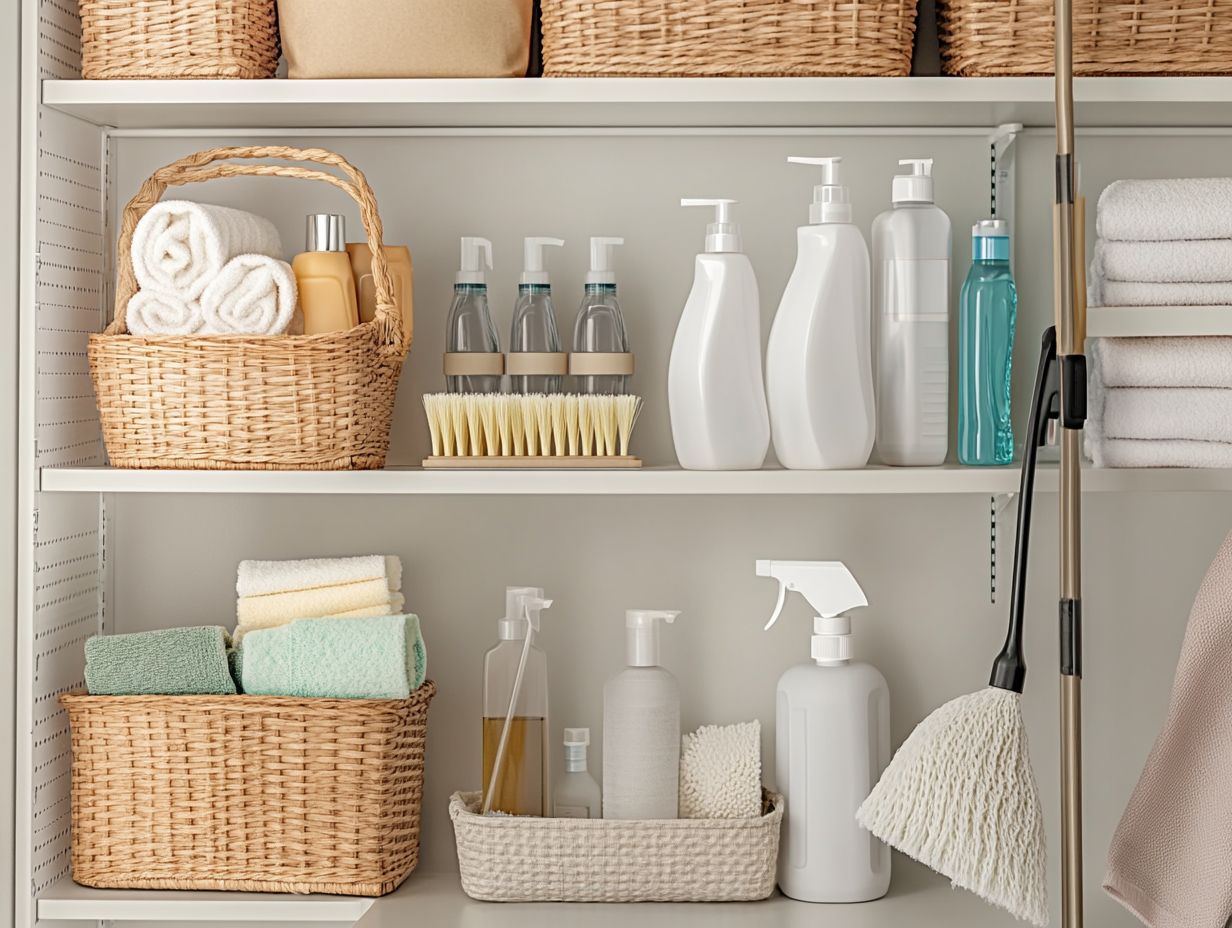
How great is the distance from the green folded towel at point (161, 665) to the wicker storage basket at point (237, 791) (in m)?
0.01

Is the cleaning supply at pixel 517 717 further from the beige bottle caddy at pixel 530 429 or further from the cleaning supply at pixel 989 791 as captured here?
the cleaning supply at pixel 989 791

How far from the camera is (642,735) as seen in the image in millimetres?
1234

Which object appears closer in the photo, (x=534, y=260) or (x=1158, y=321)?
(x=1158, y=321)

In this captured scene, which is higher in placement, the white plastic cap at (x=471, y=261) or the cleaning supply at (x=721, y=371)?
the white plastic cap at (x=471, y=261)

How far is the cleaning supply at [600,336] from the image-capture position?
124 cm

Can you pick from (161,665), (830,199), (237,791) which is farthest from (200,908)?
(830,199)

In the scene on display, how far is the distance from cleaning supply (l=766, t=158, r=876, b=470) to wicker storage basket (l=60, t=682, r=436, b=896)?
45 cm

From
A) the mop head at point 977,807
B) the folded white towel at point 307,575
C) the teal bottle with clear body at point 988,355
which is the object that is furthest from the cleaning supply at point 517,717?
the teal bottle with clear body at point 988,355

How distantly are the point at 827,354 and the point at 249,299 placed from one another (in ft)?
1.73

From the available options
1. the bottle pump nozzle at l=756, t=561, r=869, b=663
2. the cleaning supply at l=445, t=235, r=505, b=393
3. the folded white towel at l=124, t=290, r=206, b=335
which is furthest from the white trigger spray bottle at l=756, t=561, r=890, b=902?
the folded white towel at l=124, t=290, r=206, b=335

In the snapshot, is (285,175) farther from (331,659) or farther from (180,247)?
(331,659)

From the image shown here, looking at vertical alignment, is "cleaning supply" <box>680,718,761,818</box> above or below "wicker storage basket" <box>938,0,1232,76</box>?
below

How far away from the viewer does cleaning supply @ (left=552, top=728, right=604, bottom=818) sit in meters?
1.26

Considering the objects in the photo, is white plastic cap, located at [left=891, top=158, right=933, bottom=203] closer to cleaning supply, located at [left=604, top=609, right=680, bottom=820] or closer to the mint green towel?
cleaning supply, located at [left=604, top=609, right=680, bottom=820]
